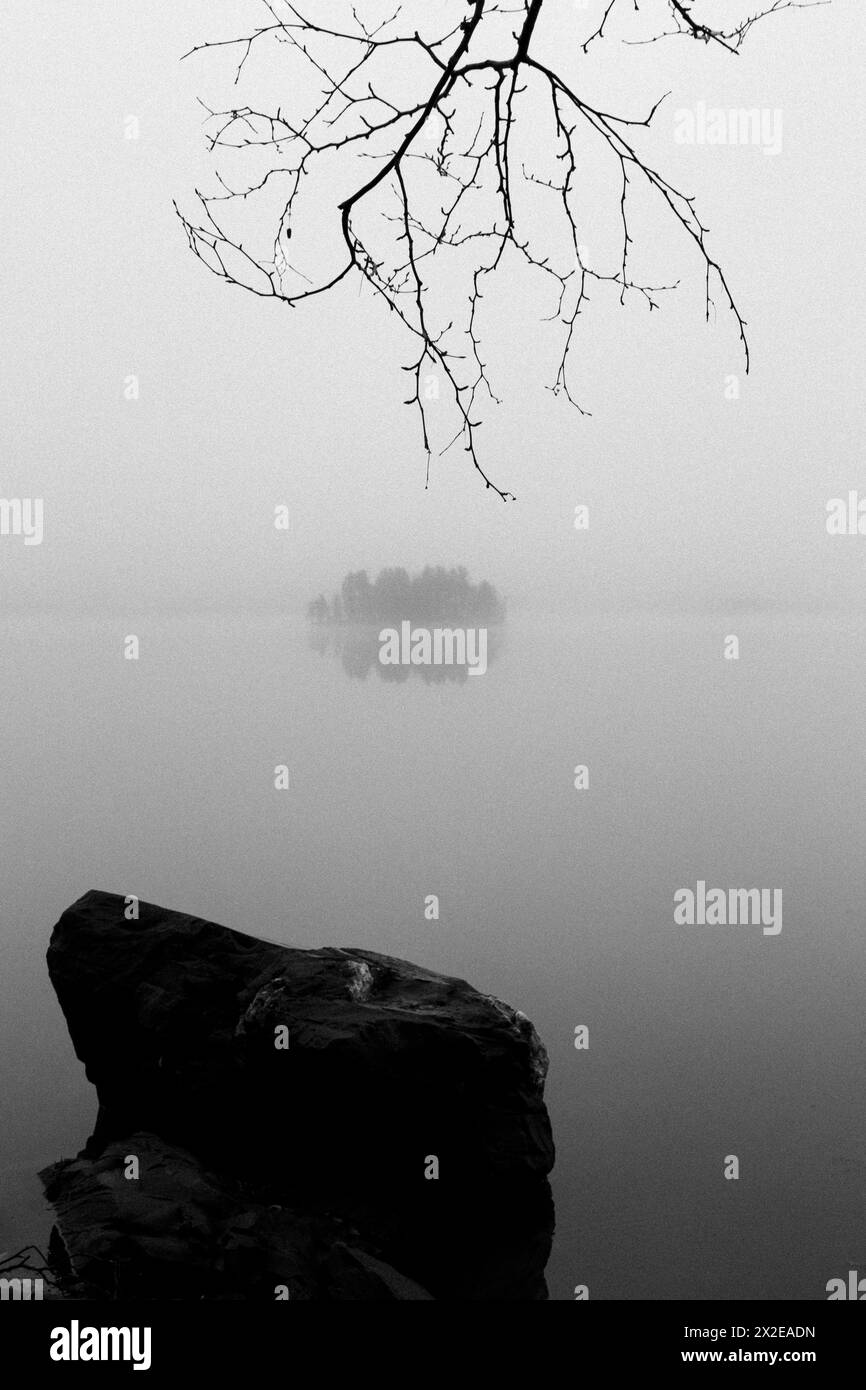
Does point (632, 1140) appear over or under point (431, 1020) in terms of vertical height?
under

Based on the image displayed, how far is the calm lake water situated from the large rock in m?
0.40

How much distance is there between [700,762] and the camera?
2183cm

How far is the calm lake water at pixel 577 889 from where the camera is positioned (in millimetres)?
6906

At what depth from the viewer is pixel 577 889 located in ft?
45.0

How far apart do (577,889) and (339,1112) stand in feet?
24.5

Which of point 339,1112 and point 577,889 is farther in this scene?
point 577,889

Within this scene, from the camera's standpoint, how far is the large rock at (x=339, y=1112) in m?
6.14

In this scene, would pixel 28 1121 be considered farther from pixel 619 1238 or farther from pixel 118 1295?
pixel 619 1238

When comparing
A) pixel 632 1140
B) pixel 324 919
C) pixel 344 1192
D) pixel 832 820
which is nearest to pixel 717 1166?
pixel 632 1140

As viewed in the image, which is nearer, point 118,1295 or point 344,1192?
point 118,1295

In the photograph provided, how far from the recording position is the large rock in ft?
20.1

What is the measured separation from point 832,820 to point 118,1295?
14.1 metres

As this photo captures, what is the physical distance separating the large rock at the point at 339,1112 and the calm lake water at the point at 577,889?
15.7 inches
